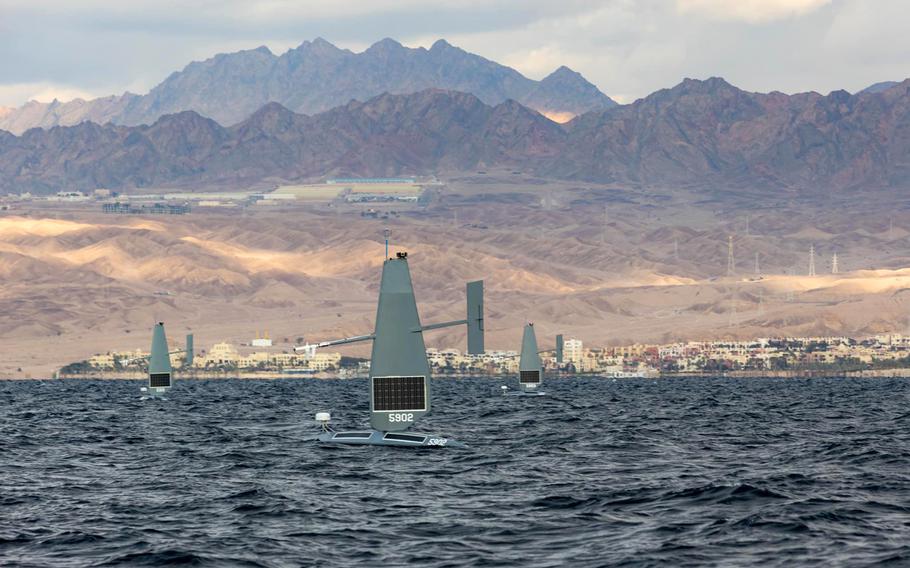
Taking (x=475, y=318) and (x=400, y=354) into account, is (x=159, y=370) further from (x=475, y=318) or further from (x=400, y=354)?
(x=475, y=318)

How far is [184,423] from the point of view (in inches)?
4508

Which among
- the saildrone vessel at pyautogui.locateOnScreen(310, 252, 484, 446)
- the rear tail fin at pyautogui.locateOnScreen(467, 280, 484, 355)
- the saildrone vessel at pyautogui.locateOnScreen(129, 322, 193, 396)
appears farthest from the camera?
the saildrone vessel at pyautogui.locateOnScreen(129, 322, 193, 396)

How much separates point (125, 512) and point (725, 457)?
104 feet

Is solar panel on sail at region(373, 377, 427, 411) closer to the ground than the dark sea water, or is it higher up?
higher up

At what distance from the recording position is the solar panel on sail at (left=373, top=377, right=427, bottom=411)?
76812 mm

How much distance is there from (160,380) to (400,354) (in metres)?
109

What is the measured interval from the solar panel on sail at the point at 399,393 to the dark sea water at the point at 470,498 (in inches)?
110

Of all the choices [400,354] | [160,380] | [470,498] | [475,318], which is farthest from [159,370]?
[470,498]

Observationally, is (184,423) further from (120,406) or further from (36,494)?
(36,494)

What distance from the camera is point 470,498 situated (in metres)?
57.9

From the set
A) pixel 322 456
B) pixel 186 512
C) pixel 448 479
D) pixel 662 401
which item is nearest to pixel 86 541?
pixel 186 512

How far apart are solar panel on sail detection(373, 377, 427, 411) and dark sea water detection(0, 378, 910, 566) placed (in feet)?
9.13

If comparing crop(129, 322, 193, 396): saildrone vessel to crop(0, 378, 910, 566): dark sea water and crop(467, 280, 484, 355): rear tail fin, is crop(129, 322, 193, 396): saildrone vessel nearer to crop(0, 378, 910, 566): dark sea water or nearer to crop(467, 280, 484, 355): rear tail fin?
crop(0, 378, 910, 566): dark sea water

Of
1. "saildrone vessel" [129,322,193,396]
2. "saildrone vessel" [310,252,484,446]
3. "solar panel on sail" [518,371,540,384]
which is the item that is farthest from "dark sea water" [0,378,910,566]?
"solar panel on sail" [518,371,540,384]
